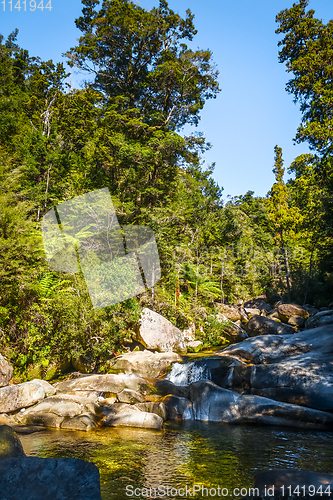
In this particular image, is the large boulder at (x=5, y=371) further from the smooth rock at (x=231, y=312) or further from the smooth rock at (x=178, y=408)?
the smooth rock at (x=231, y=312)

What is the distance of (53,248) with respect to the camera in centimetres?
1251

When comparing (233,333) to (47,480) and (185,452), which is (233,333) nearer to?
(185,452)

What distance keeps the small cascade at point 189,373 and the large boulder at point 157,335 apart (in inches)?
87.6

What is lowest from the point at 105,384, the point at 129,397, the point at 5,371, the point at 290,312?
the point at 129,397

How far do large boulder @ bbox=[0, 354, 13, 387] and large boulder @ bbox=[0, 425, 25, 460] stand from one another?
6.00m

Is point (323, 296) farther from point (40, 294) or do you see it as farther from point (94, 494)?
point (94, 494)

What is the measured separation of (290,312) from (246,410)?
12.0 m

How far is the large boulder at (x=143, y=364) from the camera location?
10008mm

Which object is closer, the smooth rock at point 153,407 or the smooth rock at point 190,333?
the smooth rock at point 153,407

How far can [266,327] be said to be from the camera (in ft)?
49.6

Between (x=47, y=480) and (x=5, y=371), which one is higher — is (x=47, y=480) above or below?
above

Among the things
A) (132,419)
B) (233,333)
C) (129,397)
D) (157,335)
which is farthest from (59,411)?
(233,333)

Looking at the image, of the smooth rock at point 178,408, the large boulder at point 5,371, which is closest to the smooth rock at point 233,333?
the smooth rock at point 178,408

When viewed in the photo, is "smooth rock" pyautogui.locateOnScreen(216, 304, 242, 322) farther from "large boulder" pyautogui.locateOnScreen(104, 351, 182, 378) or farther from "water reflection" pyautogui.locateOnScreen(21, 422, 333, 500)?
"water reflection" pyautogui.locateOnScreen(21, 422, 333, 500)
